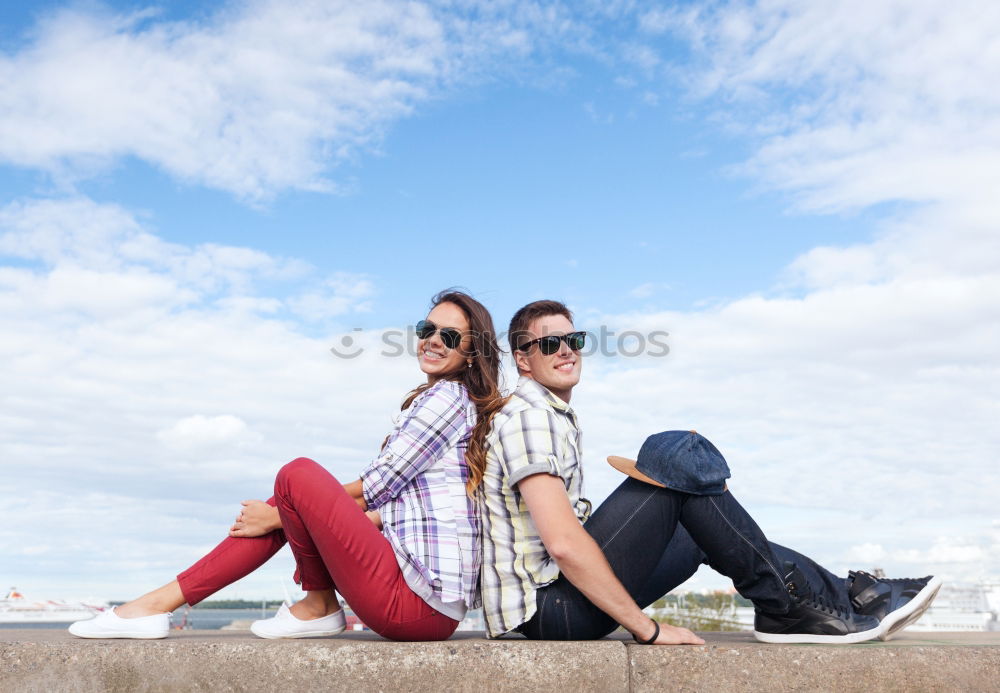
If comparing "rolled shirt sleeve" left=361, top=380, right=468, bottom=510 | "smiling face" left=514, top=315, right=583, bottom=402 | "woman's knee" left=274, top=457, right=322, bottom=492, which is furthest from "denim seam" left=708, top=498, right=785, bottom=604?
"woman's knee" left=274, top=457, right=322, bottom=492

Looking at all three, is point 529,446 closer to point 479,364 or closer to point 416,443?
point 416,443

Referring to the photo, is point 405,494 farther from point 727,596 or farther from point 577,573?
point 727,596

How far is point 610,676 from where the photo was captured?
138 inches

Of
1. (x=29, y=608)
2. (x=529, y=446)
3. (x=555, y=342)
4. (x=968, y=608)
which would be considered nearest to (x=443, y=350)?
(x=555, y=342)

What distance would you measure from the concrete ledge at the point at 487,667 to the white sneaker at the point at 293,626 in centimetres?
32

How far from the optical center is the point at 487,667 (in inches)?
138

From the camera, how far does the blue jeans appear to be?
3.61m

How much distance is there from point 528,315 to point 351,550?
1433 millimetres

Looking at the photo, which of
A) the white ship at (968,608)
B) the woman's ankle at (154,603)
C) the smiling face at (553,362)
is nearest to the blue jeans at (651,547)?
the smiling face at (553,362)

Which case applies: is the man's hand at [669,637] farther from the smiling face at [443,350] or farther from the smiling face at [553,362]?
the smiling face at [443,350]

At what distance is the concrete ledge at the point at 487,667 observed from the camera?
3514mm

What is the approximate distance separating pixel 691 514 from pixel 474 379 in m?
1.24

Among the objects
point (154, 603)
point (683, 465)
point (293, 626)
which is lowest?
point (293, 626)

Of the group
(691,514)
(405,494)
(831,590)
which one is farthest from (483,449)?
(831,590)
